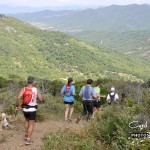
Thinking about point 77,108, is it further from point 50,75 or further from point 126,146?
point 50,75

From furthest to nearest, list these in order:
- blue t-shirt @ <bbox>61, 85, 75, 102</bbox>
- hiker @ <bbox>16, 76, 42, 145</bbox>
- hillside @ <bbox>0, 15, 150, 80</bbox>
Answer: hillside @ <bbox>0, 15, 150, 80</bbox> → blue t-shirt @ <bbox>61, 85, 75, 102</bbox> → hiker @ <bbox>16, 76, 42, 145</bbox>

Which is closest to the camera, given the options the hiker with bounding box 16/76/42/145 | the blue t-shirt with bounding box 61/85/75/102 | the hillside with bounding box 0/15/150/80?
the hiker with bounding box 16/76/42/145

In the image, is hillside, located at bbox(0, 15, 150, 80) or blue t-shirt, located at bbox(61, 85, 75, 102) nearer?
blue t-shirt, located at bbox(61, 85, 75, 102)

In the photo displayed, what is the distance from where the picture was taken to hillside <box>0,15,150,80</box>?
263 ft

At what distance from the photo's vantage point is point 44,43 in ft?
340

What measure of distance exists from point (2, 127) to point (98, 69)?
289 feet

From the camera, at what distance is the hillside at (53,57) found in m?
80.3

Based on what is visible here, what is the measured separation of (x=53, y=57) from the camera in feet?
316

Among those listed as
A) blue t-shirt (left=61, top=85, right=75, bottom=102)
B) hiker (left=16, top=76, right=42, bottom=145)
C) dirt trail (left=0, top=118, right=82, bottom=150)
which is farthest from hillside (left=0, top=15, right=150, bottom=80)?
hiker (left=16, top=76, right=42, bottom=145)

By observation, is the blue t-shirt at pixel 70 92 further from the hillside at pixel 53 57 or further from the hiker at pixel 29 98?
the hillside at pixel 53 57

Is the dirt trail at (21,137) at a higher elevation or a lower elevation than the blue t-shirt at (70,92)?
lower

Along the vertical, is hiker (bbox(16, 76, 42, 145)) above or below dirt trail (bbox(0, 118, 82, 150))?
above

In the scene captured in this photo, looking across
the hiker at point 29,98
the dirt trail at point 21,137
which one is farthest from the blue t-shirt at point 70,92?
the hiker at point 29,98

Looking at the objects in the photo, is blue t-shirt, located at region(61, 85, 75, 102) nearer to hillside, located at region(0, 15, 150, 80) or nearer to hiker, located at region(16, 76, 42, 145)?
hiker, located at region(16, 76, 42, 145)
